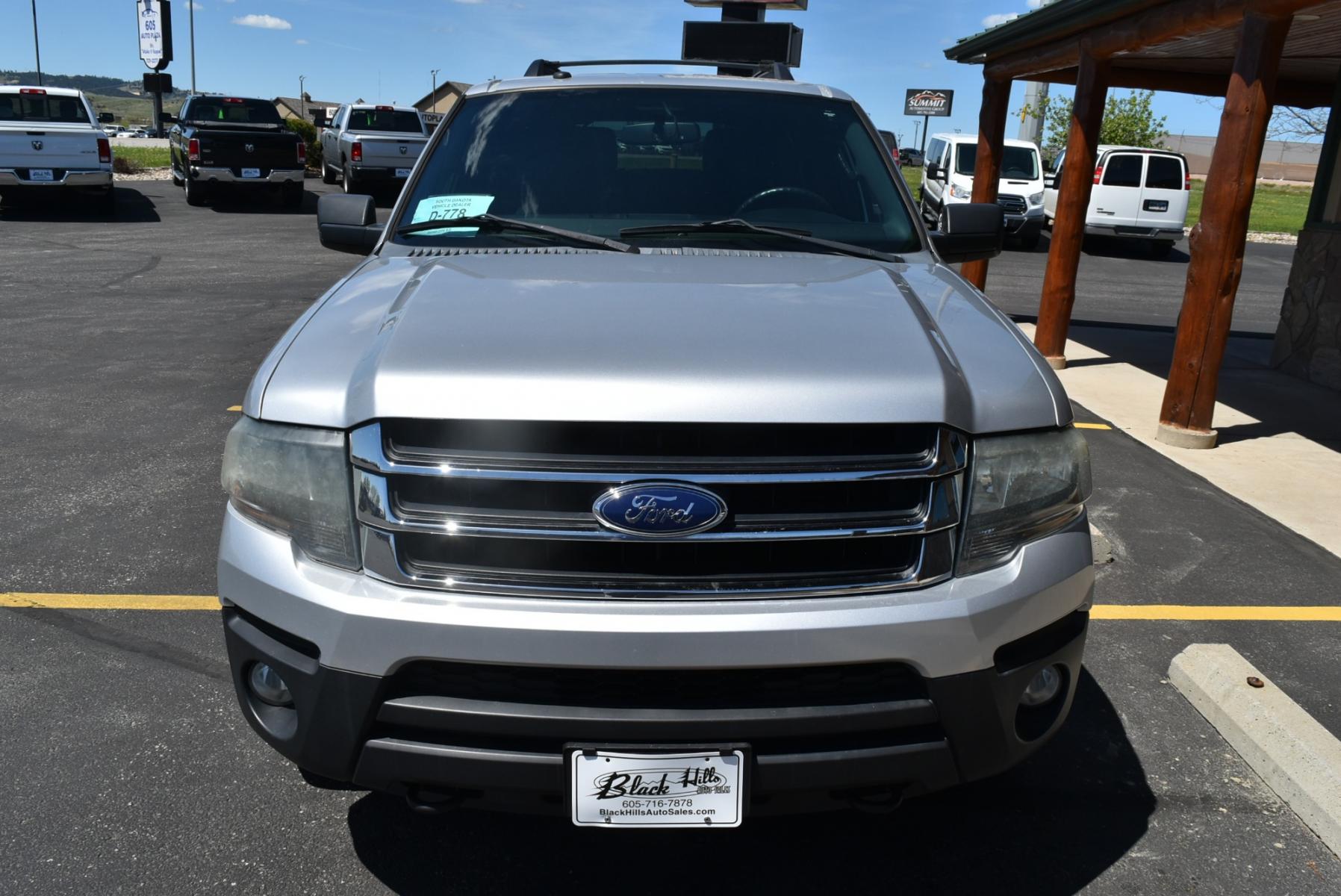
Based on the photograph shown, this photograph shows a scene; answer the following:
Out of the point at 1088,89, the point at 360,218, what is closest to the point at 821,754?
the point at 360,218

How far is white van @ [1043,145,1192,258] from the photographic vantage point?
19.2 m

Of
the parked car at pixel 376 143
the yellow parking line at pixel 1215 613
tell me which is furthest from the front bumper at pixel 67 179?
the yellow parking line at pixel 1215 613

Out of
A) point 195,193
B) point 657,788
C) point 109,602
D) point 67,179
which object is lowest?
point 109,602

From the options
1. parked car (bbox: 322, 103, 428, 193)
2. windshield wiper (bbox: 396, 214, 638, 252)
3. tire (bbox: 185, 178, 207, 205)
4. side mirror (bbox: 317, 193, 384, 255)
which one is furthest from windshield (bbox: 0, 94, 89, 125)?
windshield wiper (bbox: 396, 214, 638, 252)

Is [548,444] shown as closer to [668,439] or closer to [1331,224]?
[668,439]

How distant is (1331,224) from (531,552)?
9208 mm

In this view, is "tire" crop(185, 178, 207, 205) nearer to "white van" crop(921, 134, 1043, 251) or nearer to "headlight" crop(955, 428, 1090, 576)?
"white van" crop(921, 134, 1043, 251)

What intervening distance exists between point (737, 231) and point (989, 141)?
348 inches

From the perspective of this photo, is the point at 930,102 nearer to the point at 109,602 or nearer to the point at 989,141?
the point at 989,141

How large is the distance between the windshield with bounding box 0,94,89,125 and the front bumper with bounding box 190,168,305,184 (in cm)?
199

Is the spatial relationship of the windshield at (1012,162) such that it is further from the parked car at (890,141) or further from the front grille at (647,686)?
the front grille at (647,686)

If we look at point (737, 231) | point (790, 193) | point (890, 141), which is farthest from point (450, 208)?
point (890, 141)

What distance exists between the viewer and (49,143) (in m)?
16.9

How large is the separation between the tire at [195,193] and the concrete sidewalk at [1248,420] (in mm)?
15652
